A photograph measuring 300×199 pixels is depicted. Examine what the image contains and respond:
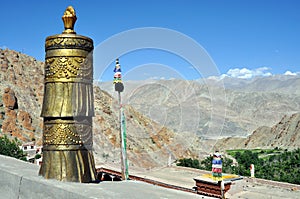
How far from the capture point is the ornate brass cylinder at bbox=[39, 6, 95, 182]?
9.07 ft

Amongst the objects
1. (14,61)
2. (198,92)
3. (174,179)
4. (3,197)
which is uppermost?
(14,61)

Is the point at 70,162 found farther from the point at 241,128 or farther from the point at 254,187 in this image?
the point at 241,128

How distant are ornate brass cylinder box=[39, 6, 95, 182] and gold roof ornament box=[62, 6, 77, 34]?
0.11ft

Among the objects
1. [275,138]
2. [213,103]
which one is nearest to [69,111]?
[213,103]

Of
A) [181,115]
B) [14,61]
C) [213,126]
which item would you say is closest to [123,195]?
[213,126]

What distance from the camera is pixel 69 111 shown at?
9.07 ft

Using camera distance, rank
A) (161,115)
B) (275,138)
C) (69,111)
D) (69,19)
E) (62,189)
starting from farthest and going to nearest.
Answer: (275,138), (161,115), (69,19), (69,111), (62,189)

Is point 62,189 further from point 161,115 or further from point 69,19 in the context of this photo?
point 161,115

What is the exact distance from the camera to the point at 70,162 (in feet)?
9.04

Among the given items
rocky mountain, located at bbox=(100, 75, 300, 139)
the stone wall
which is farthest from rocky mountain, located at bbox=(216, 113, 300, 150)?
the stone wall

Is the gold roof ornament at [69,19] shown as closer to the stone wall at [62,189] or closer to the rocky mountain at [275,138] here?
the stone wall at [62,189]

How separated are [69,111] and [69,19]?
28.9 inches

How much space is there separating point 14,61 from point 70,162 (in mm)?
42073

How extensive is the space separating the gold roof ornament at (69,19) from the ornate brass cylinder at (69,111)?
3 centimetres
